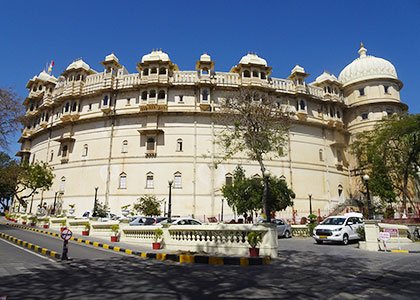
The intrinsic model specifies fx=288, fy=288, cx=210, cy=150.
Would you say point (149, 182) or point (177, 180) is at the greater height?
point (177, 180)

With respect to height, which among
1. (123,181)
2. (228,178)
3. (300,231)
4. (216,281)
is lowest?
(216,281)

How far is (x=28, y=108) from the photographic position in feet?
147

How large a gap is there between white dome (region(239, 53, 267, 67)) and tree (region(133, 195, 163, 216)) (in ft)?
60.2

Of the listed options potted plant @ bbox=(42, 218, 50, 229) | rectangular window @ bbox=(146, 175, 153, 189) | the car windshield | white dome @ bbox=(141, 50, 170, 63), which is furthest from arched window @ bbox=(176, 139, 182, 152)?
the car windshield

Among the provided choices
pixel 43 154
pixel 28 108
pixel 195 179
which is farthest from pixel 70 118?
pixel 195 179

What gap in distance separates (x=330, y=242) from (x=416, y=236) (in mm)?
6768

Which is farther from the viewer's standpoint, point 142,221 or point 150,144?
point 150,144

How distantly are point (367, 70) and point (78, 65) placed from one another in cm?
3822

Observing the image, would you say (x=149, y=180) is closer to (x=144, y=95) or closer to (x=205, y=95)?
(x=144, y=95)

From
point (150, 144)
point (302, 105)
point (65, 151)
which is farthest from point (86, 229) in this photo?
point (302, 105)

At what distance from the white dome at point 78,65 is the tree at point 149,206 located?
19817mm

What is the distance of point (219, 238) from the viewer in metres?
10.5

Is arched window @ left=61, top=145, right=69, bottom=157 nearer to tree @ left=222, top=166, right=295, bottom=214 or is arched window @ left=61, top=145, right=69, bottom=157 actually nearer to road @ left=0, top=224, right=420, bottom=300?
tree @ left=222, top=166, right=295, bottom=214

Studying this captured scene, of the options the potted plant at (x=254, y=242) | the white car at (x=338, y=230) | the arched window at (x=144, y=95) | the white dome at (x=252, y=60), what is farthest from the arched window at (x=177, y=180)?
the potted plant at (x=254, y=242)
